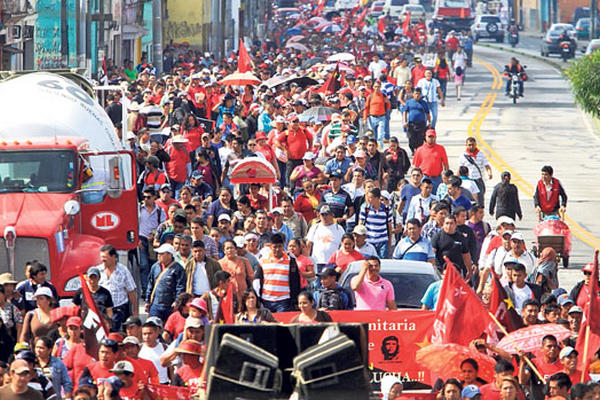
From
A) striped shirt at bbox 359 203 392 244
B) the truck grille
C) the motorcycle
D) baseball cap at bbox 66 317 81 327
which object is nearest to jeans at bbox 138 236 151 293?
the truck grille

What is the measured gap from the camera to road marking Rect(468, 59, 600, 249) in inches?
1038

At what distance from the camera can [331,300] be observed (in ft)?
51.1

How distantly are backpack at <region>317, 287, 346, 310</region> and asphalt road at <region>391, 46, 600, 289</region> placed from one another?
21.7 feet

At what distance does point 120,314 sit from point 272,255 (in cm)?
188

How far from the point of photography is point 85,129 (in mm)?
20391

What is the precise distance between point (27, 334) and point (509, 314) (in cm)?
467

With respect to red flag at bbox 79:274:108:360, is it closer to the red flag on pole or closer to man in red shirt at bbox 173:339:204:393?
man in red shirt at bbox 173:339:204:393

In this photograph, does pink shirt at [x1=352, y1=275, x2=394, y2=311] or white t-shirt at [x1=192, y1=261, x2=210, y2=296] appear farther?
white t-shirt at [x1=192, y1=261, x2=210, y2=296]

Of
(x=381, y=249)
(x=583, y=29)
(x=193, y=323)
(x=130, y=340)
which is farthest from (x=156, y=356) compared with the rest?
(x=583, y=29)

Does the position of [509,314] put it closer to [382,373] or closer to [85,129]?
[382,373]

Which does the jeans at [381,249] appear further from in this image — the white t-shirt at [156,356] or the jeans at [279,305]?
the white t-shirt at [156,356]

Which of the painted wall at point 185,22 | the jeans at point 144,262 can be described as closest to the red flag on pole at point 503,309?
the jeans at point 144,262

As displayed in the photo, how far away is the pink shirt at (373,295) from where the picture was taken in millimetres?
15844

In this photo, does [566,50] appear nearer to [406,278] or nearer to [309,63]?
[309,63]
